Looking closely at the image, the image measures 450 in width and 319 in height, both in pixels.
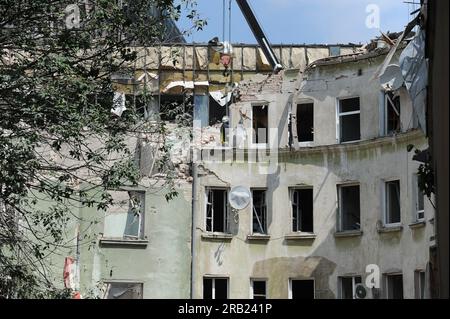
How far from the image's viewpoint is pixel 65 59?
13742 mm

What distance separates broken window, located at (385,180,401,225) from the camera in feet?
88.0

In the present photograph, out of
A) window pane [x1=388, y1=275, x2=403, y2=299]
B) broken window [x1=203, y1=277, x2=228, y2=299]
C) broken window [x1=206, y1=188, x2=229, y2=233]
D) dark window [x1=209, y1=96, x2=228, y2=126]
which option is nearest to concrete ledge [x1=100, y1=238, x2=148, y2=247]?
broken window [x1=206, y1=188, x2=229, y2=233]

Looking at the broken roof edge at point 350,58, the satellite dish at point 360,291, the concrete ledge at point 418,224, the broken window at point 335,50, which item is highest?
the broken window at point 335,50

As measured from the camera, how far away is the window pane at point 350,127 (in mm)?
28417

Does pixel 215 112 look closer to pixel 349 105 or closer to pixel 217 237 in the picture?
pixel 217 237

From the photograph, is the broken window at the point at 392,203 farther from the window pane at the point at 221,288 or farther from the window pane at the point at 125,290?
the window pane at the point at 125,290

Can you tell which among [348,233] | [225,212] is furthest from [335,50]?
[348,233]

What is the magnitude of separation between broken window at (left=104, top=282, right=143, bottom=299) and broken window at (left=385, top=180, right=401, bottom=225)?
7.60 meters

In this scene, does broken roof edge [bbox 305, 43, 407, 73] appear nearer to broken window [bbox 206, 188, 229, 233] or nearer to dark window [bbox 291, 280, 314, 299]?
broken window [bbox 206, 188, 229, 233]

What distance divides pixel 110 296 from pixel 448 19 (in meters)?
20.7

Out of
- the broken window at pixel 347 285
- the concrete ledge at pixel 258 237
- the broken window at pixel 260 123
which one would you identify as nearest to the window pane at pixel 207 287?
the concrete ledge at pixel 258 237
